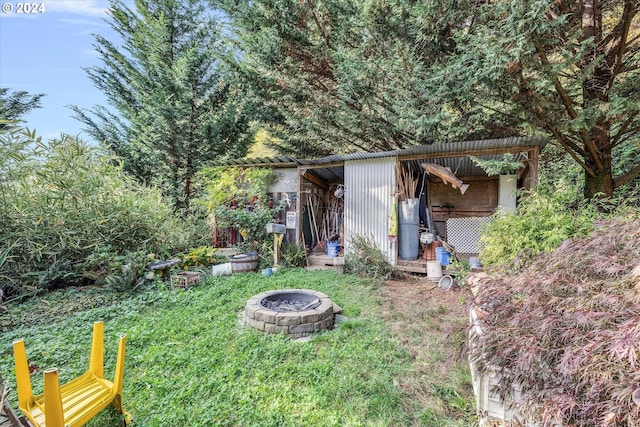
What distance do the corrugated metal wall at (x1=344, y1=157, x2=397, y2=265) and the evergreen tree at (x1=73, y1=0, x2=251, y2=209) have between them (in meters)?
5.37

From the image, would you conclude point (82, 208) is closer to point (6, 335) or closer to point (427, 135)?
point (6, 335)

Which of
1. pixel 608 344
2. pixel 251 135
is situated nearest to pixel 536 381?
pixel 608 344

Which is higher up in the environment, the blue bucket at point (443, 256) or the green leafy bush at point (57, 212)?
the green leafy bush at point (57, 212)

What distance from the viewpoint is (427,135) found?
625cm

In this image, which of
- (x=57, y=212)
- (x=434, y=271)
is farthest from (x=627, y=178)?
(x=57, y=212)

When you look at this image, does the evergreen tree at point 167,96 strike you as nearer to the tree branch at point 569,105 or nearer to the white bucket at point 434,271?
the white bucket at point 434,271

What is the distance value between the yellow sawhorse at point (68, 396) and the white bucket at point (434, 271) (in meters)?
4.84

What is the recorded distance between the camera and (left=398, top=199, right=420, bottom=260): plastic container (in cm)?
573

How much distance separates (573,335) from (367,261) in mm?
4516

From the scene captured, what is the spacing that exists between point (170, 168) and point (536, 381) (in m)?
10.6

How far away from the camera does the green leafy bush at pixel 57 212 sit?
429 cm

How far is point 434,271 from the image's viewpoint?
17.6ft

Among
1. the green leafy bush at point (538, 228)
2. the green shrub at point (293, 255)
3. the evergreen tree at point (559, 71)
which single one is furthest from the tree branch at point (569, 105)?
the green shrub at point (293, 255)

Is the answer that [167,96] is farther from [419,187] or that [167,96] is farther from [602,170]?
[602,170]
